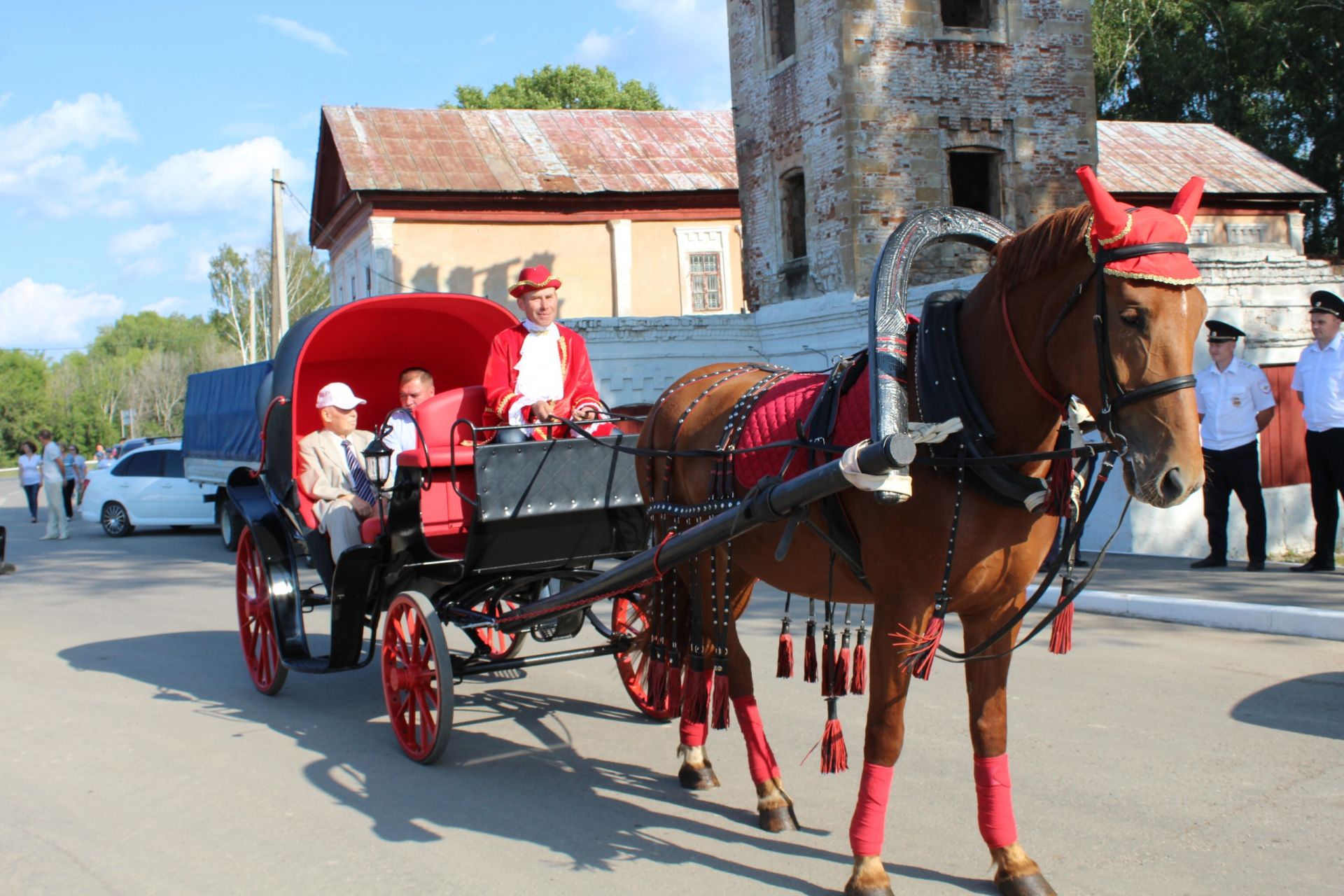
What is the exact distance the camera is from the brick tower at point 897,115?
17.3 m

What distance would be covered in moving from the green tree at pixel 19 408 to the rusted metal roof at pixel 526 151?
58.0 metres

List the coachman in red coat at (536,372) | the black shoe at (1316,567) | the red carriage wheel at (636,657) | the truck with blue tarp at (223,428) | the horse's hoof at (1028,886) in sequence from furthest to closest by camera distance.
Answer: the truck with blue tarp at (223,428) < the black shoe at (1316,567) < the coachman in red coat at (536,372) < the red carriage wheel at (636,657) < the horse's hoof at (1028,886)

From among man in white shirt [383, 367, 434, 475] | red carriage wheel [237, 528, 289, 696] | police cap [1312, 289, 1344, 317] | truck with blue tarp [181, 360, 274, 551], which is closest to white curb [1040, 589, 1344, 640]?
police cap [1312, 289, 1344, 317]

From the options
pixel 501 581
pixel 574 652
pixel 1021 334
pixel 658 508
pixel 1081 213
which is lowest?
pixel 574 652

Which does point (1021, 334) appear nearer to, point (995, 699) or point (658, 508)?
point (995, 699)

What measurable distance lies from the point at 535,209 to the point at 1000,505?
24202mm

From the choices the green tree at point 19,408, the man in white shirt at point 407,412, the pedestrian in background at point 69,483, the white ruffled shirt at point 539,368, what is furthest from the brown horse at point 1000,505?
the green tree at point 19,408

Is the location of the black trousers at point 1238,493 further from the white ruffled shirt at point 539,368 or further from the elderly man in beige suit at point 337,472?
the elderly man in beige suit at point 337,472

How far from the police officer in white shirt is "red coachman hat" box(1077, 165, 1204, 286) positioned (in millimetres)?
6663

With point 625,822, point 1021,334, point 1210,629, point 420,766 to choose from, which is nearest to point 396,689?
point 420,766

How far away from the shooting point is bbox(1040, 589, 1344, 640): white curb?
711 centimetres

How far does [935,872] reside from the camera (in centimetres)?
386

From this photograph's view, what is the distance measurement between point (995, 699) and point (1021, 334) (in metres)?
1.23

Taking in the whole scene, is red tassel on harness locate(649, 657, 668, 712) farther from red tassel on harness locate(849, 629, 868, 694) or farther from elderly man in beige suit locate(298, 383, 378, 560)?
elderly man in beige suit locate(298, 383, 378, 560)
